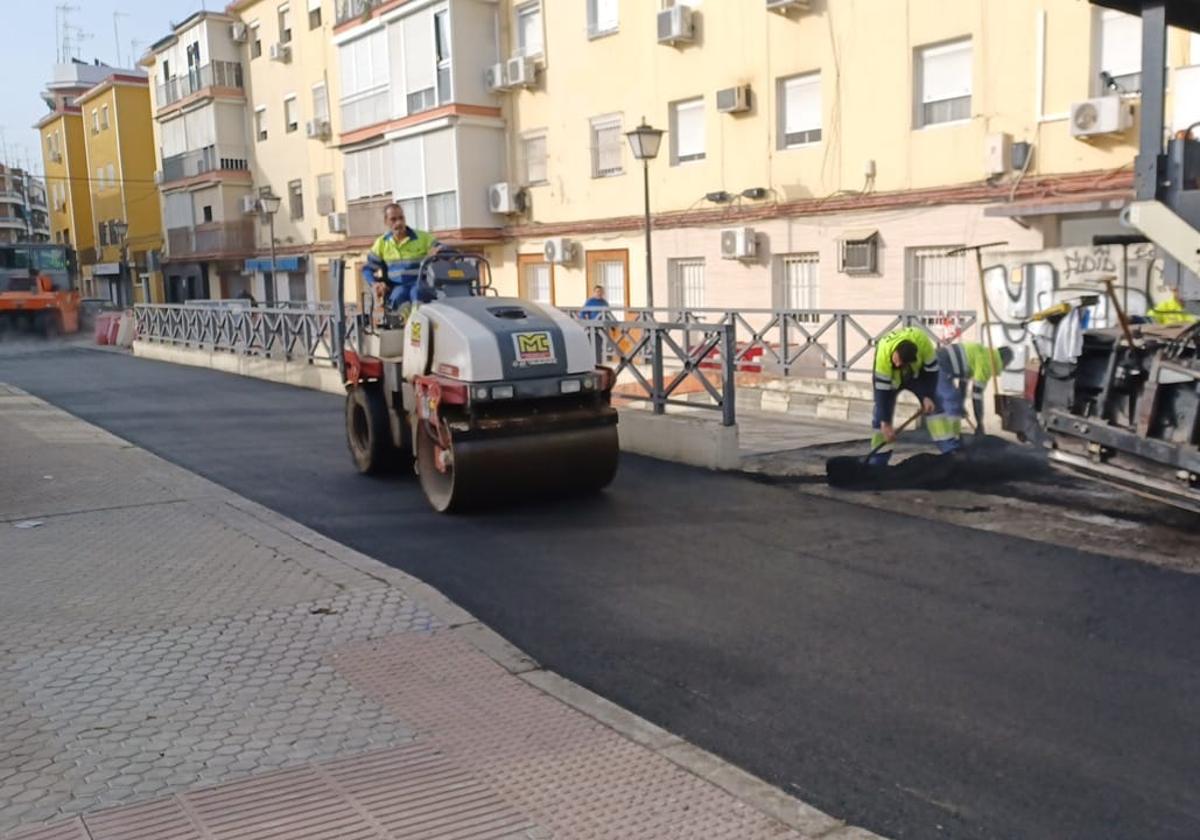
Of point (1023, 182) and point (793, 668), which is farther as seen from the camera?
point (1023, 182)

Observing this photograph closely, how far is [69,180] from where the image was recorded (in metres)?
53.6

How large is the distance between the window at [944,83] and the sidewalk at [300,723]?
1161cm

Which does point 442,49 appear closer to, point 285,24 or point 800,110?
point 800,110

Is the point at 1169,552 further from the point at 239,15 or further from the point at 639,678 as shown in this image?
the point at 239,15

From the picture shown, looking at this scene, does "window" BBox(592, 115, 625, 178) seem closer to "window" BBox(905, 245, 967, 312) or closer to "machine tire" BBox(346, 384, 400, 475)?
"window" BBox(905, 245, 967, 312)

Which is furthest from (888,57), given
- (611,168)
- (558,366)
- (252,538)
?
(252,538)

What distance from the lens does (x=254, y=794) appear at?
346cm

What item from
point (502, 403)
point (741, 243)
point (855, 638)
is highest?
point (741, 243)

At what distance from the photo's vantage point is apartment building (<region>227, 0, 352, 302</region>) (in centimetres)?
3028

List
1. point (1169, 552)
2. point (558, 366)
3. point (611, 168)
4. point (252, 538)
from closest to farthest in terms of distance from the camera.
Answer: point (1169, 552) → point (252, 538) → point (558, 366) → point (611, 168)

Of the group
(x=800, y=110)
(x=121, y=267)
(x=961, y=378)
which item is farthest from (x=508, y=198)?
(x=121, y=267)

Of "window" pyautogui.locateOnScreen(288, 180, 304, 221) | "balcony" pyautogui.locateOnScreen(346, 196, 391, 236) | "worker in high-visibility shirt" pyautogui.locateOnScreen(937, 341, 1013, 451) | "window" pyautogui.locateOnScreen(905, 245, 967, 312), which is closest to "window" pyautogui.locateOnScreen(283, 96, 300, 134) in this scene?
"window" pyautogui.locateOnScreen(288, 180, 304, 221)

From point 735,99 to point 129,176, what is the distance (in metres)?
36.7

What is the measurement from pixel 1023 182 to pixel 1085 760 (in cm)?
1156
